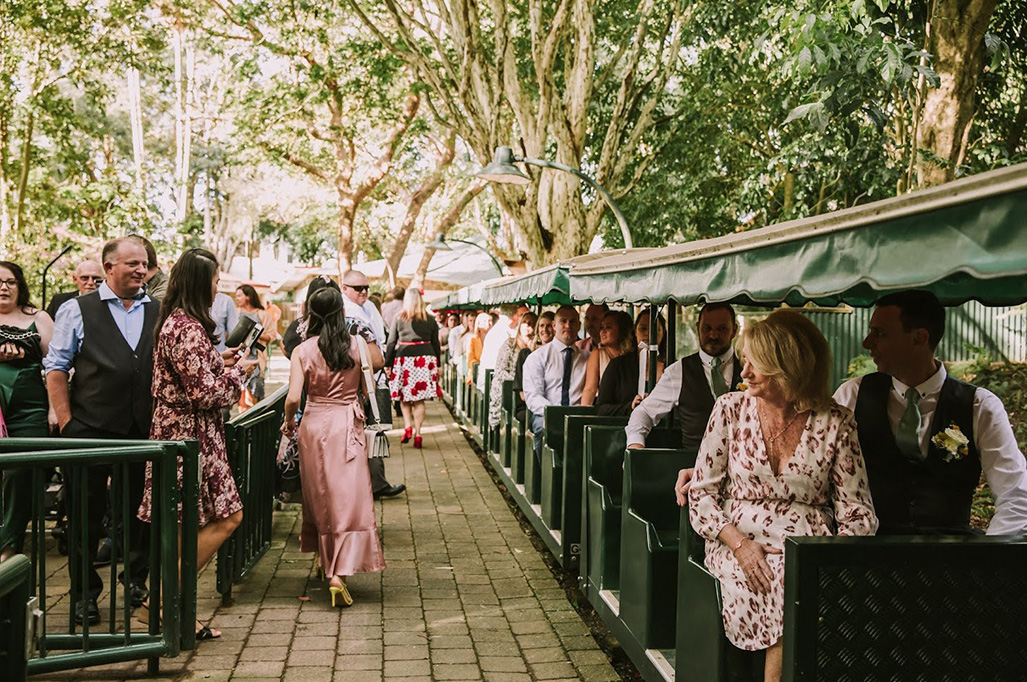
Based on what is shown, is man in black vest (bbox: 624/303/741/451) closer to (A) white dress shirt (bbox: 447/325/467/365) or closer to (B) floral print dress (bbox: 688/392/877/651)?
(B) floral print dress (bbox: 688/392/877/651)

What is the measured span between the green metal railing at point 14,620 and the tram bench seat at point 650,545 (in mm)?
3213

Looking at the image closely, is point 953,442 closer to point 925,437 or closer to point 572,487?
point 925,437

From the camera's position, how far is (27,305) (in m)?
6.91

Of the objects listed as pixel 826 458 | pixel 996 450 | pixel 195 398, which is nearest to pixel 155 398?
pixel 195 398

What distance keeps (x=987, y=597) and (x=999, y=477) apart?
821 mm

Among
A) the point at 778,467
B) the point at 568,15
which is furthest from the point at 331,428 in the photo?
the point at 568,15

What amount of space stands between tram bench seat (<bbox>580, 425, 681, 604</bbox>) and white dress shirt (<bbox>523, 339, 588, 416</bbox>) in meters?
2.67

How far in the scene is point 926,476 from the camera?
159 inches

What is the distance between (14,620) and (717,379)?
175 inches

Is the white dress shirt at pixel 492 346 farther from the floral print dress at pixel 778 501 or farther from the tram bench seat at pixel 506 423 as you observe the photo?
the floral print dress at pixel 778 501

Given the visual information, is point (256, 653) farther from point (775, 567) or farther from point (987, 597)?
point (987, 597)

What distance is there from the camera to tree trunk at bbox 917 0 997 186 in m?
9.36

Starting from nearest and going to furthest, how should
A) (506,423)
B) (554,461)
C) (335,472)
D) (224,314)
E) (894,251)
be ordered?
(894,251) < (335,472) < (554,461) < (224,314) < (506,423)

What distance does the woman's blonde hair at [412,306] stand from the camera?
44.9 ft
